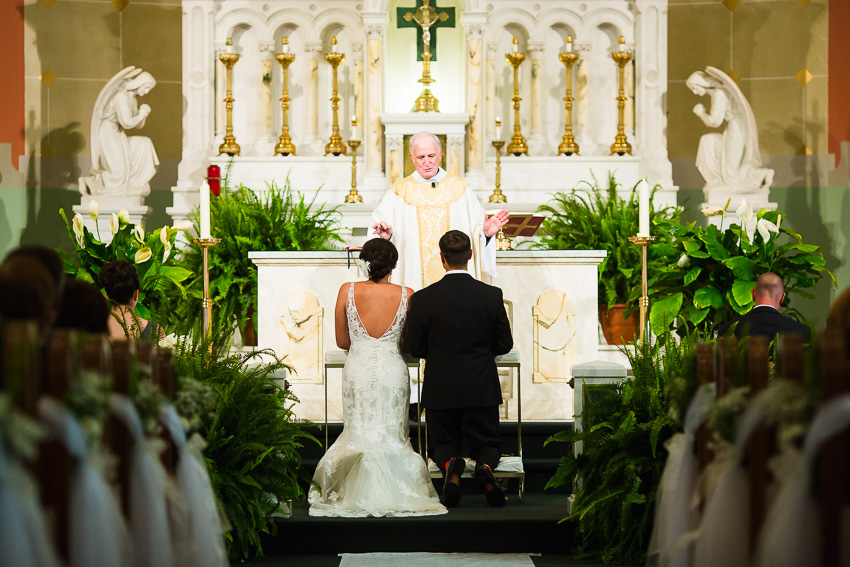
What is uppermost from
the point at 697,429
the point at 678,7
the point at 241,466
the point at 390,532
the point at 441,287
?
the point at 678,7

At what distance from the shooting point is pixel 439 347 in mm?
5746

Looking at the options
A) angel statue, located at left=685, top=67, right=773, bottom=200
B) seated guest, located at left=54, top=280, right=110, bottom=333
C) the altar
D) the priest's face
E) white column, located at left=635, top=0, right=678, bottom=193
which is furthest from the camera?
white column, located at left=635, top=0, right=678, bottom=193

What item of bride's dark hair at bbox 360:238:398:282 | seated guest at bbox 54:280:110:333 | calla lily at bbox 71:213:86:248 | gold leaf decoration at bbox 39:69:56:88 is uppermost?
gold leaf decoration at bbox 39:69:56:88

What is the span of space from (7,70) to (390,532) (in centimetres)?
677

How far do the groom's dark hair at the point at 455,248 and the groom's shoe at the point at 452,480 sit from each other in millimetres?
992

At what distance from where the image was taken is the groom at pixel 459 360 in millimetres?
5715

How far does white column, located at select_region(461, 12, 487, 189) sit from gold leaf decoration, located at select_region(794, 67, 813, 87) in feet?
9.79

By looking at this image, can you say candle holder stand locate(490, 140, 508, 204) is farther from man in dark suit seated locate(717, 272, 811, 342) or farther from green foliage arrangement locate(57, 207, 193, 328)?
man in dark suit seated locate(717, 272, 811, 342)

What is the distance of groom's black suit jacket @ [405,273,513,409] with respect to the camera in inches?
225

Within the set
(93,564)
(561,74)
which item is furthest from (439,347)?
(561,74)

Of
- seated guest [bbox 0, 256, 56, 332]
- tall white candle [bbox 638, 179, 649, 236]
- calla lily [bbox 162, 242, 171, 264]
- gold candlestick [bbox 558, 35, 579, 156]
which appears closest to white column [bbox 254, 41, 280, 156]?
gold candlestick [bbox 558, 35, 579, 156]

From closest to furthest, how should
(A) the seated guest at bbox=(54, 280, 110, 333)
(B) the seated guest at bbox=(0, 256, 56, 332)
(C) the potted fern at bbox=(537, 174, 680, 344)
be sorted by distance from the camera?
(B) the seated guest at bbox=(0, 256, 56, 332) → (A) the seated guest at bbox=(54, 280, 110, 333) → (C) the potted fern at bbox=(537, 174, 680, 344)

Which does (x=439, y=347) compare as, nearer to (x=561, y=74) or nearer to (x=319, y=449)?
(x=319, y=449)

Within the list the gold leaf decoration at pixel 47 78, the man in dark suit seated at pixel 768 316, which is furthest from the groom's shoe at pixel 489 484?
the gold leaf decoration at pixel 47 78
